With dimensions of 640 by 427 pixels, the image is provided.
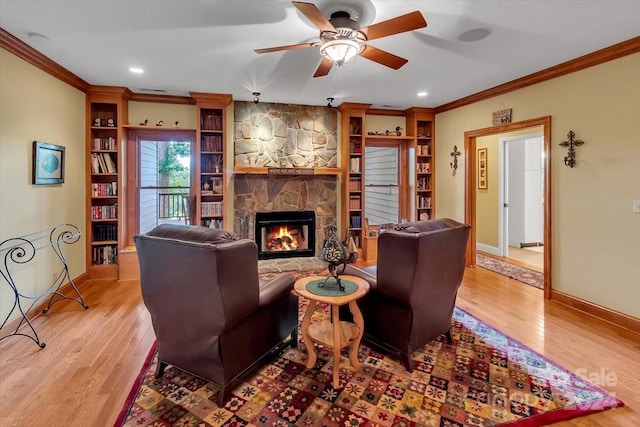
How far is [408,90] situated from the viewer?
437cm

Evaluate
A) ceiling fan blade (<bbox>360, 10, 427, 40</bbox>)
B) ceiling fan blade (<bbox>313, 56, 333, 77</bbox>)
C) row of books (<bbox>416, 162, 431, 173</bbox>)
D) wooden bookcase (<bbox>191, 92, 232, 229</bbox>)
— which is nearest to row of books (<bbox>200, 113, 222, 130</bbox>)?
wooden bookcase (<bbox>191, 92, 232, 229</bbox>)

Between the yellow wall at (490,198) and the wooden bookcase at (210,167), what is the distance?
470 centimetres

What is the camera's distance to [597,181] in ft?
10.5

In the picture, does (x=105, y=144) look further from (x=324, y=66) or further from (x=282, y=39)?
(x=324, y=66)

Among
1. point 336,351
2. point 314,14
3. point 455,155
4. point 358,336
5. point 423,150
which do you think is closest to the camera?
point 314,14

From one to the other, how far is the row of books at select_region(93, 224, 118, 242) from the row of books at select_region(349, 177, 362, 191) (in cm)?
360

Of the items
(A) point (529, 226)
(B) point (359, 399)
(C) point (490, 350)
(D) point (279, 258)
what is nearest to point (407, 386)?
(B) point (359, 399)

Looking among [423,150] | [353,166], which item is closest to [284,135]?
[353,166]

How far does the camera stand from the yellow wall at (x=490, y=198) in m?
5.83

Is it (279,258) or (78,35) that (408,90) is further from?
(78,35)

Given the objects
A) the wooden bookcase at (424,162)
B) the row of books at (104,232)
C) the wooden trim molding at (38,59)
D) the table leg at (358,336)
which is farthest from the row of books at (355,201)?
the wooden trim molding at (38,59)

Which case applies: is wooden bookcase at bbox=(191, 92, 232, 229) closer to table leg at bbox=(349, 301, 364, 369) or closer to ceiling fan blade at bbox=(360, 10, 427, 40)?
ceiling fan blade at bbox=(360, 10, 427, 40)

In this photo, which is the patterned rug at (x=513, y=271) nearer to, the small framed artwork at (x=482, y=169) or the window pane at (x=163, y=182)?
the small framed artwork at (x=482, y=169)

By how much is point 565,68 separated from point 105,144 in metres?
5.76
